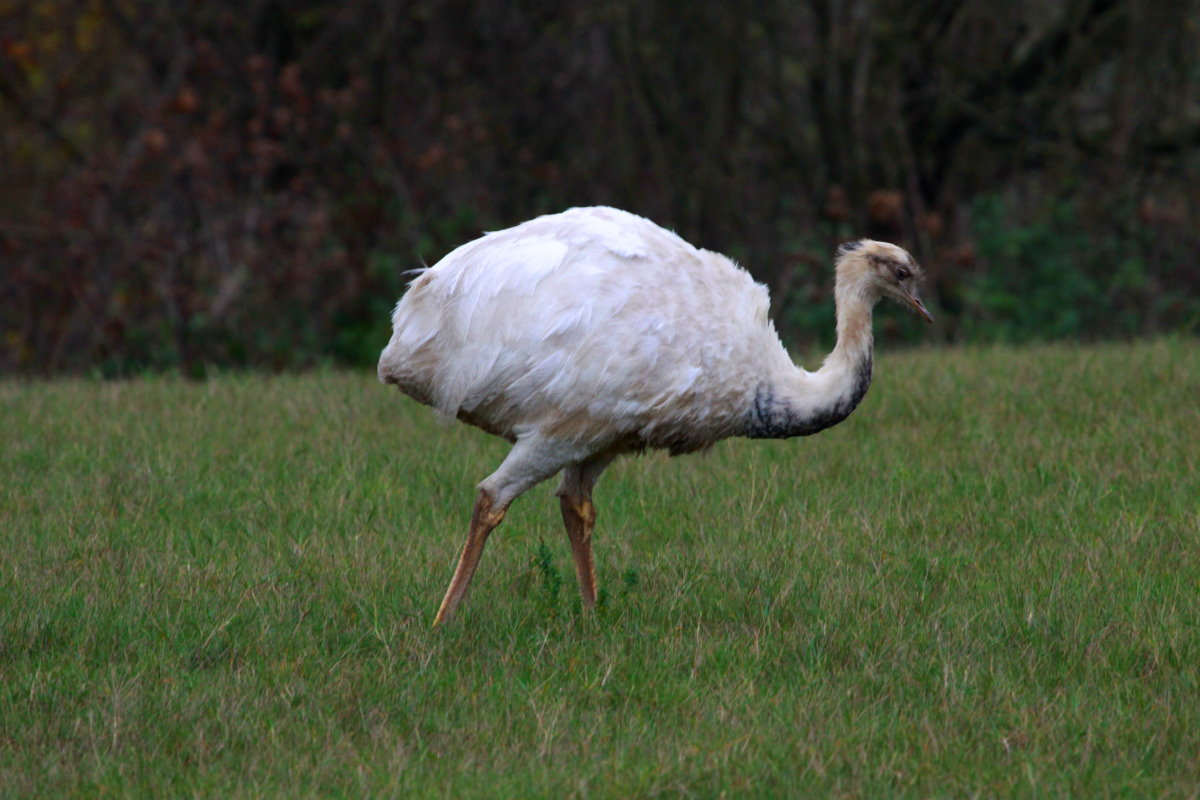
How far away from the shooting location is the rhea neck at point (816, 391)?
5.52 metres

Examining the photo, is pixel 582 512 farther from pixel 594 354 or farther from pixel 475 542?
pixel 594 354

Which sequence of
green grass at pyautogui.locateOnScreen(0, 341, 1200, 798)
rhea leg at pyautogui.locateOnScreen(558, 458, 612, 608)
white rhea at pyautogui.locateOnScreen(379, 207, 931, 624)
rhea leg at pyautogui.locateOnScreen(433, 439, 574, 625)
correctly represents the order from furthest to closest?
rhea leg at pyautogui.locateOnScreen(558, 458, 612, 608) → rhea leg at pyautogui.locateOnScreen(433, 439, 574, 625) → white rhea at pyautogui.locateOnScreen(379, 207, 931, 624) → green grass at pyautogui.locateOnScreen(0, 341, 1200, 798)

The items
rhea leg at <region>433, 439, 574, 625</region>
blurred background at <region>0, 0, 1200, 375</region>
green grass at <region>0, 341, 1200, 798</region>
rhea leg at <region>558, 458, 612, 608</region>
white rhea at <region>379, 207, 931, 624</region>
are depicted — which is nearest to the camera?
green grass at <region>0, 341, 1200, 798</region>

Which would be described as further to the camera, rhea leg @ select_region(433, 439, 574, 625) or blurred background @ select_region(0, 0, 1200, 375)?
blurred background @ select_region(0, 0, 1200, 375)

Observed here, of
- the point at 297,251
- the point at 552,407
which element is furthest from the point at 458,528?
the point at 297,251

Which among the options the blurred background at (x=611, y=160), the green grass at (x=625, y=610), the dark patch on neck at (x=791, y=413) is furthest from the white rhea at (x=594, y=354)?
the blurred background at (x=611, y=160)

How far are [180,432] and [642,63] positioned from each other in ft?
19.9

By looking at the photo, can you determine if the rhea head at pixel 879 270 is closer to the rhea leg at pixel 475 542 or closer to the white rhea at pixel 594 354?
the white rhea at pixel 594 354

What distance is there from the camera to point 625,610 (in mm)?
5641

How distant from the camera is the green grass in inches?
168

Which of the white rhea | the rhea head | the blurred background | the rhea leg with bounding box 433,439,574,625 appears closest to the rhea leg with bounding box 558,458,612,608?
the white rhea

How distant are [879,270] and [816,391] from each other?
61cm

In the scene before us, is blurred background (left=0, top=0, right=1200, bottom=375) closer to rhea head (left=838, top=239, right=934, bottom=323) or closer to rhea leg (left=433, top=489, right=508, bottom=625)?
rhea head (left=838, top=239, right=934, bottom=323)

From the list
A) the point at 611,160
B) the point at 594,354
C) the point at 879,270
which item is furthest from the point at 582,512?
the point at 611,160
